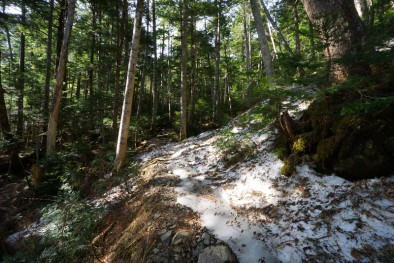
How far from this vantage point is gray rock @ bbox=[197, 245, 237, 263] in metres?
2.30

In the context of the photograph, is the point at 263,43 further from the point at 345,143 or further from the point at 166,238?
the point at 166,238

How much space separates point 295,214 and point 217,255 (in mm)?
1424

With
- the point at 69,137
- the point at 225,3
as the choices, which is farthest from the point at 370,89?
the point at 69,137

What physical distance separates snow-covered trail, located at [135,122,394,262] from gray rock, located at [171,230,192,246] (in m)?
0.38

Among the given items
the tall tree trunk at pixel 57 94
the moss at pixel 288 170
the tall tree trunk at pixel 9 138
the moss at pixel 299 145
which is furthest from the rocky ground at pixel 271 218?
the tall tree trunk at pixel 9 138

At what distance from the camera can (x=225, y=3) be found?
519 inches

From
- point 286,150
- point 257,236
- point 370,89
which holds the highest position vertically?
point 370,89

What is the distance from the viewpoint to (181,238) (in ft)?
8.99

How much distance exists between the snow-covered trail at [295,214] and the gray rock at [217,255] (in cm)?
16

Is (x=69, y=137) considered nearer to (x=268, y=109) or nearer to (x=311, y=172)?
(x=268, y=109)

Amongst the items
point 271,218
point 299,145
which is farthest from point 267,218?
point 299,145

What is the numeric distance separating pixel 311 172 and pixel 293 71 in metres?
2.13

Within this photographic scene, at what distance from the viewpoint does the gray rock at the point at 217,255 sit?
2.30 metres

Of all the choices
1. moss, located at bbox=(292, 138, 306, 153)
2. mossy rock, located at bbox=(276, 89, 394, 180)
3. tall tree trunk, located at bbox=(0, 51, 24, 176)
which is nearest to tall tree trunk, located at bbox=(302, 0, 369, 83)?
mossy rock, located at bbox=(276, 89, 394, 180)
